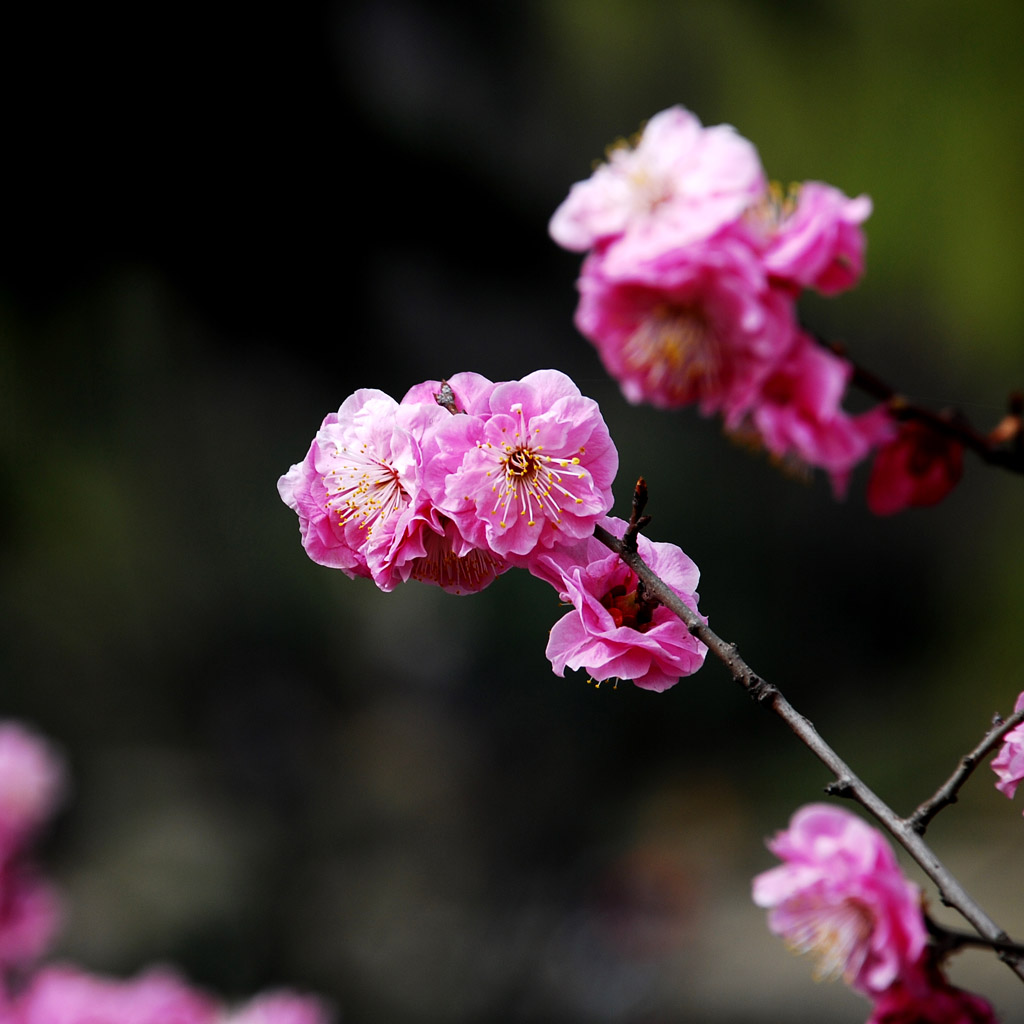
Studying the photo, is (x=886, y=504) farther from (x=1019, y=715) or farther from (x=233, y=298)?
(x=233, y=298)

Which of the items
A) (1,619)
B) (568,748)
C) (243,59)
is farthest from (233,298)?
(568,748)

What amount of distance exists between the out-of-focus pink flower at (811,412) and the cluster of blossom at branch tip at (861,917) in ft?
0.43

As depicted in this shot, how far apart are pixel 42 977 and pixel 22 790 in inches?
14.6

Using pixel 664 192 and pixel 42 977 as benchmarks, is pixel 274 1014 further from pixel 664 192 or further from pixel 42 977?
pixel 664 192

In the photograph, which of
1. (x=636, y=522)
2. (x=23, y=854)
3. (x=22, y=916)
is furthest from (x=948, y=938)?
(x=23, y=854)

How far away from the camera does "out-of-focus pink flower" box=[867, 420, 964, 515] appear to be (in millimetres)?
345

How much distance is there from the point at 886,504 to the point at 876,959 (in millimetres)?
166

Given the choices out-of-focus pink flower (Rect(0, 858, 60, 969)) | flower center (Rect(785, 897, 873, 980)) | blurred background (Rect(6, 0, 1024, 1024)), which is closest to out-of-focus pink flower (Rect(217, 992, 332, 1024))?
out-of-focus pink flower (Rect(0, 858, 60, 969))

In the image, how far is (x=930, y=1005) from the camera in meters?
0.25

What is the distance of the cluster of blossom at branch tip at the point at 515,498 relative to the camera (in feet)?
0.79

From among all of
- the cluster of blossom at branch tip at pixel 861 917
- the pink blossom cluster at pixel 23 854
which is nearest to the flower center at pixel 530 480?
the cluster of blossom at branch tip at pixel 861 917

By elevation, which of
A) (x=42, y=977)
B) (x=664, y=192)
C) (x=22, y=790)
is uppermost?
(x=22, y=790)

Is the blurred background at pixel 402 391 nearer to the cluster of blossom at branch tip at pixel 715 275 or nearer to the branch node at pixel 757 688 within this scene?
the cluster of blossom at branch tip at pixel 715 275

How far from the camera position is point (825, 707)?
6.13 feet
